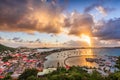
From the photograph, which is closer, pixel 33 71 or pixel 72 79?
pixel 72 79

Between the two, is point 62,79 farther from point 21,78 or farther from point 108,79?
point 21,78

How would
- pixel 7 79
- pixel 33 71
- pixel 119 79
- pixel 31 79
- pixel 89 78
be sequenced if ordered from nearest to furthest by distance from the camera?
1. pixel 119 79
2. pixel 89 78
3. pixel 31 79
4. pixel 7 79
5. pixel 33 71

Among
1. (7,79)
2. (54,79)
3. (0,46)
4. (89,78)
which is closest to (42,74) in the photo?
(7,79)

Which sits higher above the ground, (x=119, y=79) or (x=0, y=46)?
(x=0, y=46)

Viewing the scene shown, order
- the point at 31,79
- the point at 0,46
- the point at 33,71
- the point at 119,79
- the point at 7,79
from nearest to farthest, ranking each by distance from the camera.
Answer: the point at 119,79
the point at 31,79
the point at 7,79
the point at 33,71
the point at 0,46

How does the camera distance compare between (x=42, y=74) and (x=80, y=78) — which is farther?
(x=42, y=74)

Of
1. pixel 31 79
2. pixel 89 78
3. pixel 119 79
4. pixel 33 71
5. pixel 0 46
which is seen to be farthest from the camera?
pixel 0 46

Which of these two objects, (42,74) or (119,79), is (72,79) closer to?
(119,79)

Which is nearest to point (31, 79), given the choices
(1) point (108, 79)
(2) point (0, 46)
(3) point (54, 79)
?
(3) point (54, 79)

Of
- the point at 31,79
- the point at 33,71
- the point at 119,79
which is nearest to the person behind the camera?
the point at 119,79
